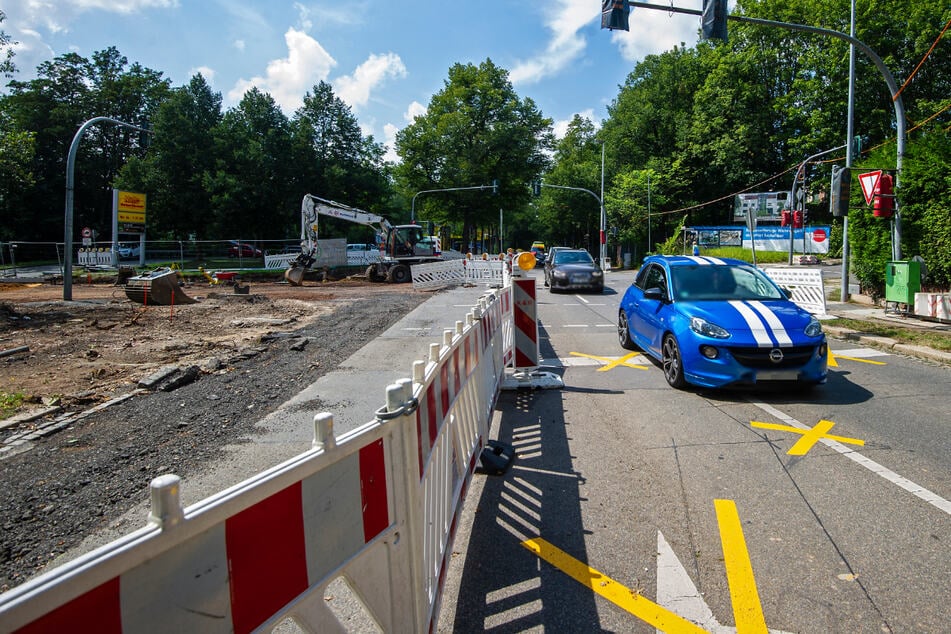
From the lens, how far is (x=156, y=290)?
685 inches

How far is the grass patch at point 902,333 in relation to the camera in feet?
31.5

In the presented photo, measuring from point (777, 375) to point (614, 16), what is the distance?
7.42 metres

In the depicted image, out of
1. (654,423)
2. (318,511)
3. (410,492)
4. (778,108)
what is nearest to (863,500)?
(654,423)

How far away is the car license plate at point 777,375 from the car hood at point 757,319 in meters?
0.31

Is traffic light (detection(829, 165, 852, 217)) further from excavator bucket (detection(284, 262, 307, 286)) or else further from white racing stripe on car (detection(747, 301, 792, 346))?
excavator bucket (detection(284, 262, 307, 286))

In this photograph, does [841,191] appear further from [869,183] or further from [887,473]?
[887,473]

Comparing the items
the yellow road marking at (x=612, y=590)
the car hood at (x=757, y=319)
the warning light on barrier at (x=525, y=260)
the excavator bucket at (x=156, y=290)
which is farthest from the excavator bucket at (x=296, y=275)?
the yellow road marking at (x=612, y=590)

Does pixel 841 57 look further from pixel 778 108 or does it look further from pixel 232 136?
pixel 232 136

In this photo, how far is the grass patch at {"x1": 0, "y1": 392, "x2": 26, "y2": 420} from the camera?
6.27m

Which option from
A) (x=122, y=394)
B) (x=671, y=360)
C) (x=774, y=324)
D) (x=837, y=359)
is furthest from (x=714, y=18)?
(x=122, y=394)

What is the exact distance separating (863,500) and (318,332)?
10.1 metres

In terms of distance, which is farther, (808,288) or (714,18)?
(808,288)

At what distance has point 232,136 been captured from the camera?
46.7m

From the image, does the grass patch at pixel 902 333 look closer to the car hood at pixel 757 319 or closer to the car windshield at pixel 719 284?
the car windshield at pixel 719 284
